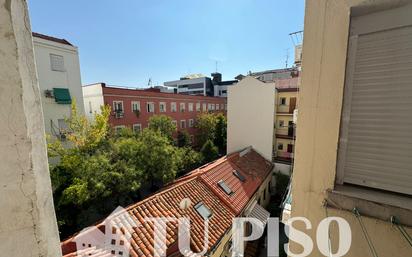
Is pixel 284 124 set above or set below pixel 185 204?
above

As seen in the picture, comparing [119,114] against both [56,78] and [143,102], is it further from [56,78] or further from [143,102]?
[56,78]

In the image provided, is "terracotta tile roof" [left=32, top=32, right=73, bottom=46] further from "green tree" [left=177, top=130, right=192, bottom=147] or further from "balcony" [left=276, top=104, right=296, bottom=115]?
"balcony" [left=276, top=104, right=296, bottom=115]

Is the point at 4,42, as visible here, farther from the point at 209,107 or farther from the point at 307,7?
the point at 209,107

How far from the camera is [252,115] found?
17.4m

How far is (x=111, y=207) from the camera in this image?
1132 cm

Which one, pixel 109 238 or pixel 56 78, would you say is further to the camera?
pixel 56 78

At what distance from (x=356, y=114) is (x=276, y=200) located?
1560 centimetres

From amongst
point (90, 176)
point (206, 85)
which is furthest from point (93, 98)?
point (206, 85)

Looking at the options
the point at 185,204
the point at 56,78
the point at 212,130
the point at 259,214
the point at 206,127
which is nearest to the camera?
the point at 185,204

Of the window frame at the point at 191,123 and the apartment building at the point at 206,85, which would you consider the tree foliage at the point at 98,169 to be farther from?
the apartment building at the point at 206,85

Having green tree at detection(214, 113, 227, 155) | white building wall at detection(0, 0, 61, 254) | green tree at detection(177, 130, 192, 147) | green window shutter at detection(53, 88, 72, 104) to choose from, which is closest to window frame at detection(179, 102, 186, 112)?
green tree at detection(177, 130, 192, 147)

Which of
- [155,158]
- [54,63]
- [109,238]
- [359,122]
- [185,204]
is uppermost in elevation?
[54,63]

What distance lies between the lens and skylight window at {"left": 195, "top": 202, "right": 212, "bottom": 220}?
27.3 feet

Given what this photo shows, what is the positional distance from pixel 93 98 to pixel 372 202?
22034mm
